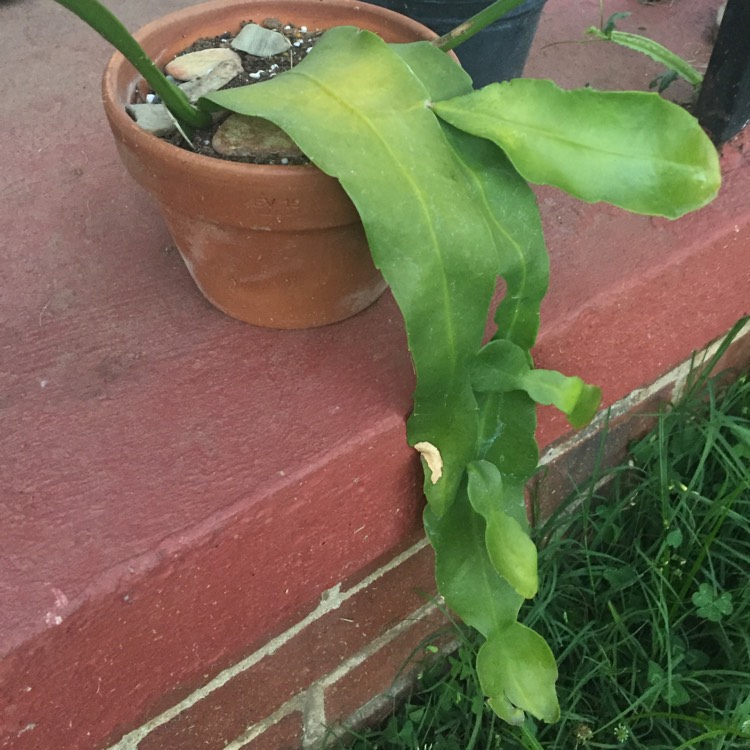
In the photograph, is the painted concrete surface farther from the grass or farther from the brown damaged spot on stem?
the grass

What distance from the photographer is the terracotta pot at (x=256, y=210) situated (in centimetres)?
63

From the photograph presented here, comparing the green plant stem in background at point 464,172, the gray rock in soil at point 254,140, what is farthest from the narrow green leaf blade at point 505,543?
the gray rock in soil at point 254,140

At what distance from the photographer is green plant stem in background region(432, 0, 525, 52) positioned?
0.68 m

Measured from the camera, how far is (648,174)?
61cm

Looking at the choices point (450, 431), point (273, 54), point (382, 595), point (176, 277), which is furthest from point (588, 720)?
point (273, 54)

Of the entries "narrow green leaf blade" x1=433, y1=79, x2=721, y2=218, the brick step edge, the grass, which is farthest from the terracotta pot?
the grass

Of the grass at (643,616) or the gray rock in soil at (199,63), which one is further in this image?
the grass at (643,616)

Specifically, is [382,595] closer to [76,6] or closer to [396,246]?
[396,246]

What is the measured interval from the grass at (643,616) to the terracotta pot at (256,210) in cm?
49

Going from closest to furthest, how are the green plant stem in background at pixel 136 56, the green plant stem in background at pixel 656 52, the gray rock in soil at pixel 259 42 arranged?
the green plant stem in background at pixel 136 56, the gray rock in soil at pixel 259 42, the green plant stem in background at pixel 656 52

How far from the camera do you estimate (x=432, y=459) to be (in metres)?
0.75

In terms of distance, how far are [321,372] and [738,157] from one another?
2.17 ft

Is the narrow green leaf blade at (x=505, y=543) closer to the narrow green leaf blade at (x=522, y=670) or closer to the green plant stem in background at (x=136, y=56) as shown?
the narrow green leaf blade at (x=522, y=670)

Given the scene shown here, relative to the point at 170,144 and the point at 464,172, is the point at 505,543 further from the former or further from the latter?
the point at 170,144
